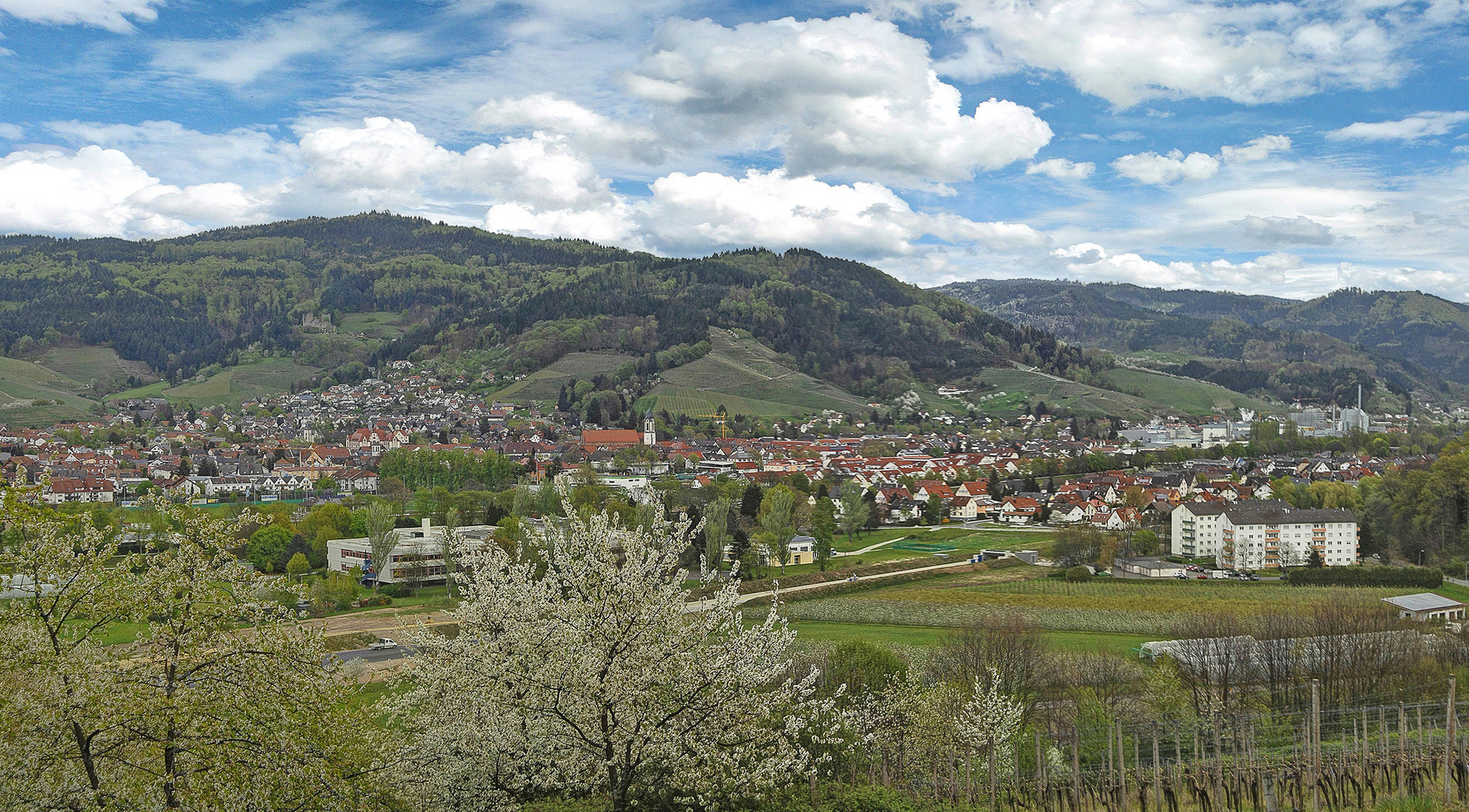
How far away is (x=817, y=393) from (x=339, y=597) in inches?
5315

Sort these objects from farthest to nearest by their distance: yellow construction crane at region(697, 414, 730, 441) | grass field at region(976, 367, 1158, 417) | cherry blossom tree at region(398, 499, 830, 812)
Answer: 1. grass field at region(976, 367, 1158, 417)
2. yellow construction crane at region(697, 414, 730, 441)
3. cherry blossom tree at region(398, 499, 830, 812)

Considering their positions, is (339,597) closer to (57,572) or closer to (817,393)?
(57,572)

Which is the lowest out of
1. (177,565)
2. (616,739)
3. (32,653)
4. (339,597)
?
(339,597)

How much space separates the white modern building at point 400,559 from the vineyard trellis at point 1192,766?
119 feet

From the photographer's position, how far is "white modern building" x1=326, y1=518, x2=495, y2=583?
182ft

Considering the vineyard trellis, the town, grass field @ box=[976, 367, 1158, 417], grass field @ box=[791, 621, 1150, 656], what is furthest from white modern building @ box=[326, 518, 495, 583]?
grass field @ box=[976, 367, 1158, 417]

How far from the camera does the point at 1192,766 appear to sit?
21312 millimetres

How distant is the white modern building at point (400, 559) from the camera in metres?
55.5

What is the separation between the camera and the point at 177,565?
10.1 m

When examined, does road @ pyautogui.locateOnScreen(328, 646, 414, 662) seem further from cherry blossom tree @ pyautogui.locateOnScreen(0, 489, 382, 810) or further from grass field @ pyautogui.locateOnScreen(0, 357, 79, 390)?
grass field @ pyautogui.locateOnScreen(0, 357, 79, 390)

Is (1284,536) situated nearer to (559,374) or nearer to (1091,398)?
(1091,398)

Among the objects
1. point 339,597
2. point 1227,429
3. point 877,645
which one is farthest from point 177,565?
point 1227,429

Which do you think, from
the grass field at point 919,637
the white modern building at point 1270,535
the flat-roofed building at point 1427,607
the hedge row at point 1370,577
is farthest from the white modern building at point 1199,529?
the grass field at point 919,637

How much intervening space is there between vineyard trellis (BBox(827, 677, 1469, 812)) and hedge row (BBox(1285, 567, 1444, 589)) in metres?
28.9
